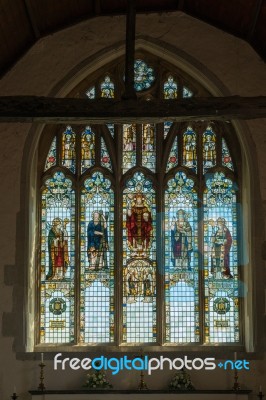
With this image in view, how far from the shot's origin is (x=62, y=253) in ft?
52.3

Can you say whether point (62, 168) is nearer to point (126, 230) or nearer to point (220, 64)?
point (126, 230)

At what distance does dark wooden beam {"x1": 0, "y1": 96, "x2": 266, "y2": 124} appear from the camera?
13.2m

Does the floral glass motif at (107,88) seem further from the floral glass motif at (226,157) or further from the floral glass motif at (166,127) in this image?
the floral glass motif at (226,157)

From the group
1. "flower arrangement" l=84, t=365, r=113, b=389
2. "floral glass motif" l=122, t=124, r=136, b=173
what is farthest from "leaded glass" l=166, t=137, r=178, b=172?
"flower arrangement" l=84, t=365, r=113, b=389

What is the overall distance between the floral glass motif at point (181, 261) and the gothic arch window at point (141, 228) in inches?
0.5

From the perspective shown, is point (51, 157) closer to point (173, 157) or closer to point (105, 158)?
point (105, 158)

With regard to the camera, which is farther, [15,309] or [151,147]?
[151,147]

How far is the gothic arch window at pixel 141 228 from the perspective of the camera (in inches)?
620

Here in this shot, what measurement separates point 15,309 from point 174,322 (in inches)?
86.0

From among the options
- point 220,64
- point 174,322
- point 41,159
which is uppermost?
point 220,64

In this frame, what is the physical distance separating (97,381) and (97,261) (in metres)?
1.70

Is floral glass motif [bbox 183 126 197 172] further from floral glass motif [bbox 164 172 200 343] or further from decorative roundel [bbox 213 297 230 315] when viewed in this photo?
decorative roundel [bbox 213 297 230 315]

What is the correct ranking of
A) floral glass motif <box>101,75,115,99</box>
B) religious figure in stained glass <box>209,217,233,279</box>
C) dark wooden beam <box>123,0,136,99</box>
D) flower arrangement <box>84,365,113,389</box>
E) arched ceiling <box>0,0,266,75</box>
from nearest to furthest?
1. dark wooden beam <box>123,0,136,99</box>
2. arched ceiling <box>0,0,266,75</box>
3. flower arrangement <box>84,365,113,389</box>
4. religious figure in stained glass <box>209,217,233,279</box>
5. floral glass motif <box>101,75,115,99</box>

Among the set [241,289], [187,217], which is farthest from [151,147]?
[241,289]
